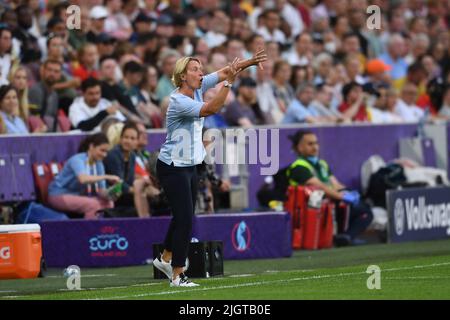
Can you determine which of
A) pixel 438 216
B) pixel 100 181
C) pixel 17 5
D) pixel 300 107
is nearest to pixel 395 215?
pixel 438 216

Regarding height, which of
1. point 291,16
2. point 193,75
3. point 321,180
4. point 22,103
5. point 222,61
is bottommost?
point 321,180

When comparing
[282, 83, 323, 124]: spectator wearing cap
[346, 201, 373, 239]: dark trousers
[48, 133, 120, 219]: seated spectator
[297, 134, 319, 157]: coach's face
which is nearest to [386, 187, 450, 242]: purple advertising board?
[346, 201, 373, 239]: dark trousers

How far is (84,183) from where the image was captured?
57.4ft

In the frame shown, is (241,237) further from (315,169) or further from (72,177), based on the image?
(315,169)

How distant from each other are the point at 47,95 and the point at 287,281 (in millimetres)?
6761

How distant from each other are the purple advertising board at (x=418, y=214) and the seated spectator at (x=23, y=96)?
5170mm

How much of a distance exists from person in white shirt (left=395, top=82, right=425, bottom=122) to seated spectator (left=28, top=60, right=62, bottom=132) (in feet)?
26.1

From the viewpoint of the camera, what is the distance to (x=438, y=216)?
68.0 feet

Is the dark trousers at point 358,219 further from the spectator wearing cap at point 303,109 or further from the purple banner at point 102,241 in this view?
the purple banner at point 102,241

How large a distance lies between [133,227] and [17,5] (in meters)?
5.20

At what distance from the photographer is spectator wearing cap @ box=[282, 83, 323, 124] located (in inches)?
853

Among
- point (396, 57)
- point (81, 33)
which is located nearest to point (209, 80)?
point (81, 33)

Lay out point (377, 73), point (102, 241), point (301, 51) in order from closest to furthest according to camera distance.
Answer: point (102, 241) → point (301, 51) → point (377, 73)
